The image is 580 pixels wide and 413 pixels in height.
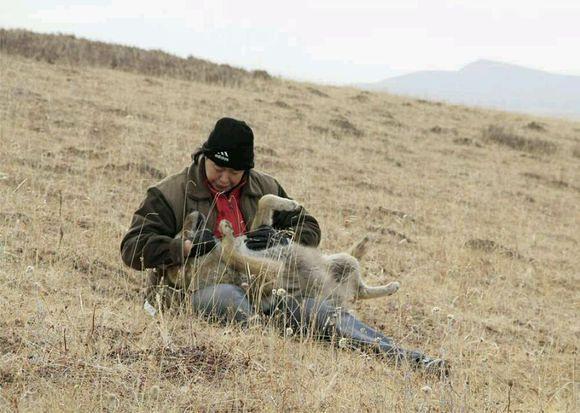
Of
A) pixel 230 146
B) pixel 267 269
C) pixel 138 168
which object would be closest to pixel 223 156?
pixel 230 146

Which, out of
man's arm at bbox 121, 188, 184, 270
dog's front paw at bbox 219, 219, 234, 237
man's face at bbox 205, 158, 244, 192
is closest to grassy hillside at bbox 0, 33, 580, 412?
man's arm at bbox 121, 188, 184, 270

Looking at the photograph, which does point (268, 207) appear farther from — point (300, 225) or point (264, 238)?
point (300, 225)

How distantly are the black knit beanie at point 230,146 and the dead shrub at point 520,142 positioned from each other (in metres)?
13.3

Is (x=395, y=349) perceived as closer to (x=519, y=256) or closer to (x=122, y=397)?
(x=122, y=397)

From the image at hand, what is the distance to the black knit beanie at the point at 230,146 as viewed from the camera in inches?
185

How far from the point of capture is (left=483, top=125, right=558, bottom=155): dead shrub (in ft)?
55.9

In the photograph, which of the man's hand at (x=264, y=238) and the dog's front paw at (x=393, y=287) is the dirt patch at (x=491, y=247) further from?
the man's hand at (x=264, y=238)

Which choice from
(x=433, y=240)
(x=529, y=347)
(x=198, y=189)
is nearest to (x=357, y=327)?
(x=198, y=189)

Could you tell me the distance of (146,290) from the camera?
4969mm

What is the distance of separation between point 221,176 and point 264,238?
0.50 m

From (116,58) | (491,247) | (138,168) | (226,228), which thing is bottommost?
(491,247)

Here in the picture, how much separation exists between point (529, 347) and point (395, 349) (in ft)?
7.29

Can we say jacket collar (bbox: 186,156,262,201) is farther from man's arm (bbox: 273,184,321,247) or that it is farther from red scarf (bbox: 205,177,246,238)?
man's arm (bbox: 273,184,321,247)

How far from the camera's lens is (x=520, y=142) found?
17.3 meters
